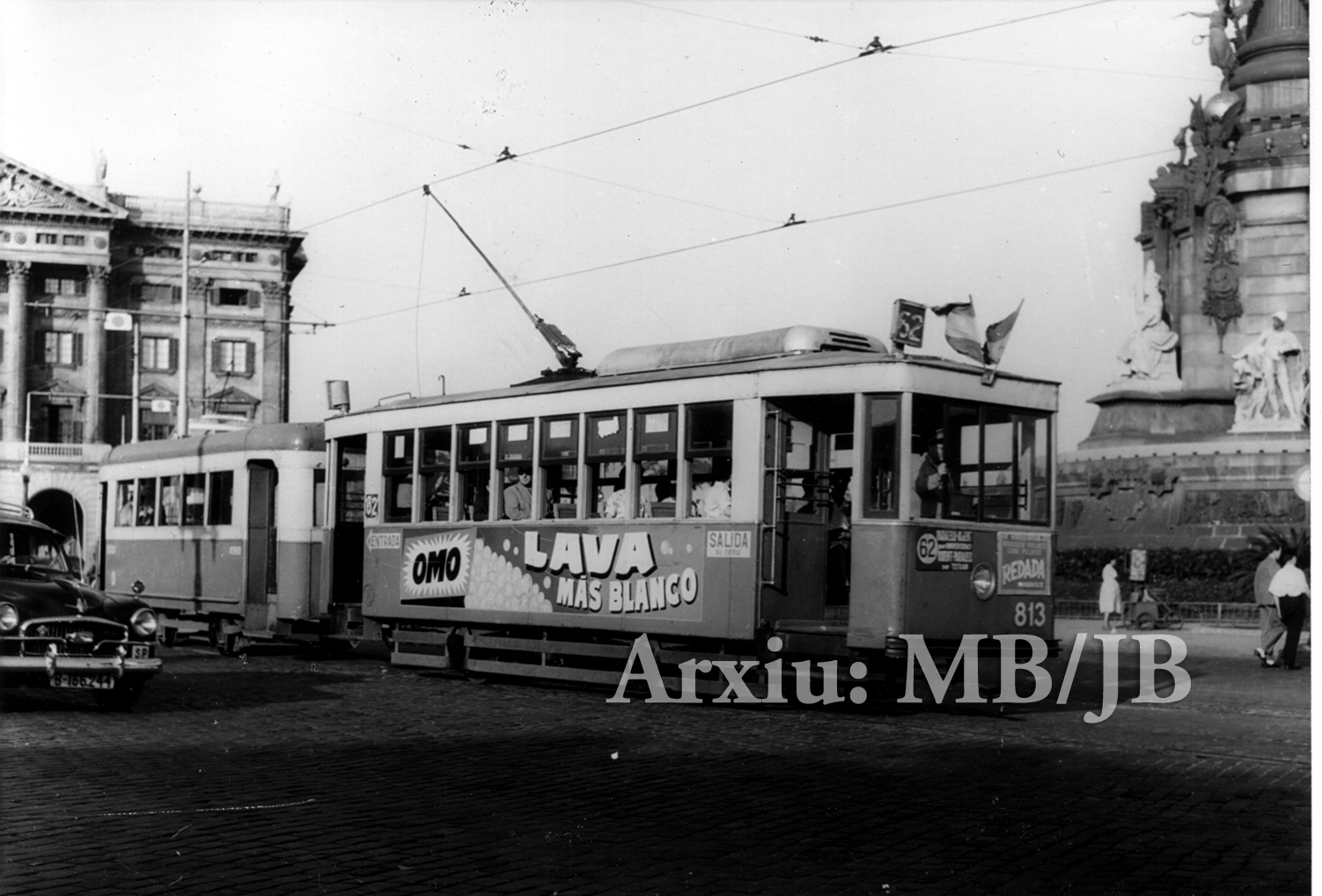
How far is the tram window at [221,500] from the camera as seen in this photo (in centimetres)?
2080

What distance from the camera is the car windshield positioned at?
13.6 m

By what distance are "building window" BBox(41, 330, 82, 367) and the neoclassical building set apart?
0.07m

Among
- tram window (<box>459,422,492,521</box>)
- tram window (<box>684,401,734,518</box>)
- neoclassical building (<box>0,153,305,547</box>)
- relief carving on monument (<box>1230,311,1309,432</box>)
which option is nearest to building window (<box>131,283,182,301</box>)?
neoclassical building (<box>0,153,305,547</box>)

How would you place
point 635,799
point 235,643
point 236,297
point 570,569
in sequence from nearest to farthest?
1. point 635,799
2. point 570,569
3. point 235,643
4. point 236,297

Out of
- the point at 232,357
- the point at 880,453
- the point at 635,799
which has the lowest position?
the point at 635,799

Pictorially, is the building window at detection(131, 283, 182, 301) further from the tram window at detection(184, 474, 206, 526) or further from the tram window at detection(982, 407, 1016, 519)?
the tram window at detection(982, 407, 1016, 519)

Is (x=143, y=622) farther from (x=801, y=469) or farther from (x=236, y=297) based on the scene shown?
(x=236, y=297)

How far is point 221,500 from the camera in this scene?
69.1 ft

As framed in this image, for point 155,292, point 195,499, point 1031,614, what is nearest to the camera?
point 1031,614

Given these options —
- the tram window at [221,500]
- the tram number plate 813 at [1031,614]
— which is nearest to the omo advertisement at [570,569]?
the tram number plate 813 at [1031,614]

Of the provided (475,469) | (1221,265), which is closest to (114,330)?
(1221,265)

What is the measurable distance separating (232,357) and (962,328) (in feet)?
166

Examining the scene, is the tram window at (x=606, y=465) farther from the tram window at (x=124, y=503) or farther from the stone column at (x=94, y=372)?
the stone column at (x=94, y=372)

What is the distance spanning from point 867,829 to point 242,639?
14382mm
